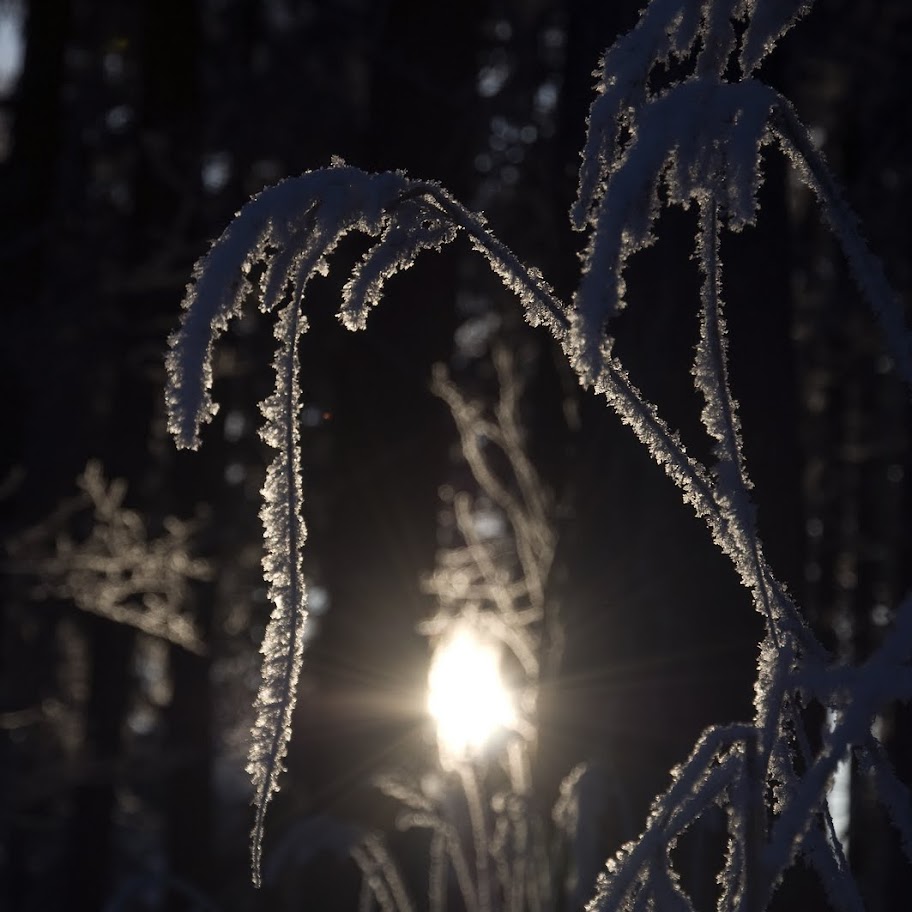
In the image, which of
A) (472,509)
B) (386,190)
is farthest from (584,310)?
(472,509)

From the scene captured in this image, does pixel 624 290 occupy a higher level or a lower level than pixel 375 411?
lower

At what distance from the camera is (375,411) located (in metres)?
5.81

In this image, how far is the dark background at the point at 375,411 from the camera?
2.80m

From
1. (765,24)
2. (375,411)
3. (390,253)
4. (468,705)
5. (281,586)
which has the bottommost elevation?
(281,586)

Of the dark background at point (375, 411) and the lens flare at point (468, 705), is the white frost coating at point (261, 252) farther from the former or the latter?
the lens flare at point (468, 705)

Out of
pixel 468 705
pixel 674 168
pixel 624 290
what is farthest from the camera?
pixel 468 705

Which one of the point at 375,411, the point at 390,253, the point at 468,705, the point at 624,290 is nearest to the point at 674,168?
the point at 624,290

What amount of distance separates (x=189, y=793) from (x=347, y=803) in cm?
652

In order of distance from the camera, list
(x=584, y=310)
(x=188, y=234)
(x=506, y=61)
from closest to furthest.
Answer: (x=584, y=310) → (x=506, y=61) → (x=188, y=234)

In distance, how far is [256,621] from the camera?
11.9m

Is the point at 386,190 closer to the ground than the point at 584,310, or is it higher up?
higher up

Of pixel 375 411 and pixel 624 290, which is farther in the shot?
pixel 375 411

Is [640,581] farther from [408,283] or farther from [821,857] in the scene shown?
[408,283]

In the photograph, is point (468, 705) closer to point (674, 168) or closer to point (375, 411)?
point (674, 168)
